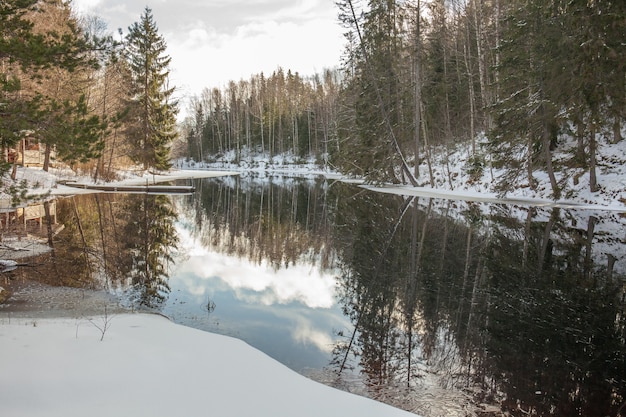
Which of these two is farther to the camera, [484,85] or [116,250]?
[484,85]

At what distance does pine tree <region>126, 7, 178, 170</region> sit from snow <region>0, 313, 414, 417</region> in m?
32.6

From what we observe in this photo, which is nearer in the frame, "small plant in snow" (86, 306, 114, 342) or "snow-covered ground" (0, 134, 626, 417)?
"snow-covered ground" (0, 134, 626, 417)

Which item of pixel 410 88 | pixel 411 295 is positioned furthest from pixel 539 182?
pixel 411 295

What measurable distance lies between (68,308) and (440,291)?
6269 millimetres

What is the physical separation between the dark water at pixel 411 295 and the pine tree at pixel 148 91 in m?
20.7

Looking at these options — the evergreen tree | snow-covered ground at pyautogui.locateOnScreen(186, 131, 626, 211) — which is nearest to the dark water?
snow-covered ground at pyautogui.locateOnScreen(186, 131, 626, 211)

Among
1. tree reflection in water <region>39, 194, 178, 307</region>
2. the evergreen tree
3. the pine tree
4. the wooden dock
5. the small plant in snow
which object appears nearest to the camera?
the small plant in snow

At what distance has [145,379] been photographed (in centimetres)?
360

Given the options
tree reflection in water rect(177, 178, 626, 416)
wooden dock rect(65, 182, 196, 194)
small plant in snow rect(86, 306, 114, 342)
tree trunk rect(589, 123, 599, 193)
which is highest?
tree trunk rect(589, 123, 599, 193)

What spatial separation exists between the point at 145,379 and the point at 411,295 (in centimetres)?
503

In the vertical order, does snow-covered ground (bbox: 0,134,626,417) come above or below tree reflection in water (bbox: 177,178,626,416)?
above

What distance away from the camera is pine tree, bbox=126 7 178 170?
34219mm

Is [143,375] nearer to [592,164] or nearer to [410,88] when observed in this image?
[592,164]

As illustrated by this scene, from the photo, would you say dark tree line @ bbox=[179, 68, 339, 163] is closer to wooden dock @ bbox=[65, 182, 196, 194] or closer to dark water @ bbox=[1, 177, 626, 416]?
wooden dock @ bbox=[65, 182, 196, 194]
